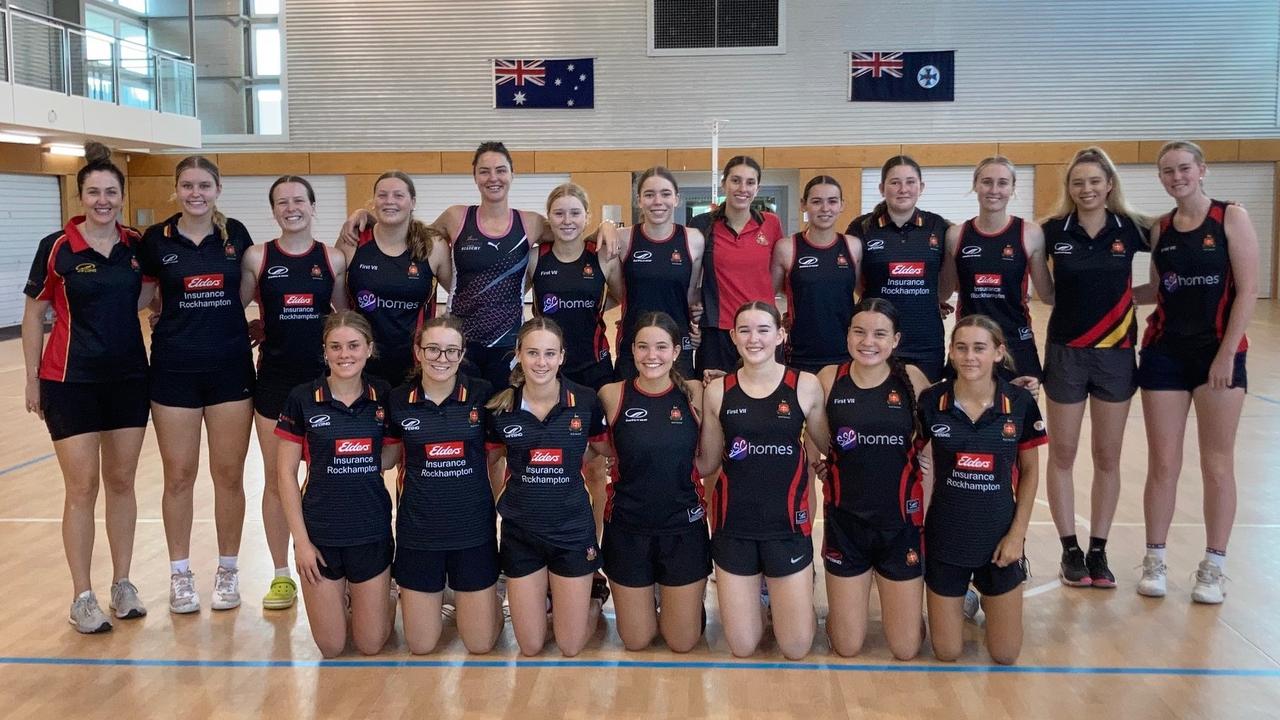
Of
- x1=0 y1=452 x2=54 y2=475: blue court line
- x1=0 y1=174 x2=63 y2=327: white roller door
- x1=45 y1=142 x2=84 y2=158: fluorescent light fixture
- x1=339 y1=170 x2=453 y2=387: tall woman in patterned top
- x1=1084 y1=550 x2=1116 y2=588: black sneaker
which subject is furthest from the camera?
x1=45 y1=142 x2=84 y2=158: fluorescent light fixture

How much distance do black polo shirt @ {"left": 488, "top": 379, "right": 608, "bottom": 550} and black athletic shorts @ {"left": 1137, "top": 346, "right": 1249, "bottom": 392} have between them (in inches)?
98.0

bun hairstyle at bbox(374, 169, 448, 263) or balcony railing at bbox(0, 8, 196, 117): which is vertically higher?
balcony railing at bbox(0, 8, 196, 117)

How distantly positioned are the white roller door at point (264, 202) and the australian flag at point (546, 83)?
3.82 m

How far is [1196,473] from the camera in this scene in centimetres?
667

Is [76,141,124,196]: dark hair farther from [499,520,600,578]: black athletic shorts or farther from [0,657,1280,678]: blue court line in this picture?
[499,520,600,578]: black athletic shorts

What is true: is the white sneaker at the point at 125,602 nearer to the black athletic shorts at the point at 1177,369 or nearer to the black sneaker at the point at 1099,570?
the black sneaker at the point at 1099,570

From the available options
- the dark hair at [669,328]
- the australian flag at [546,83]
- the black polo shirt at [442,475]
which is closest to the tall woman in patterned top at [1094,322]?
the dark hair at [669,328]

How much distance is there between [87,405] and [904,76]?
1747 cm

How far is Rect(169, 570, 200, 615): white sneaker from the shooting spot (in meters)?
4.29

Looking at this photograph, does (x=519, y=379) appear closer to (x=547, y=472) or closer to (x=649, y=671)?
(x=547, y=472)

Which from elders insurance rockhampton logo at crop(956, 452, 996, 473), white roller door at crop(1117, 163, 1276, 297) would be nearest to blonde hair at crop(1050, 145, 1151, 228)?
elders insurance rockhampton logo at crop(956, 452, 996, 473)

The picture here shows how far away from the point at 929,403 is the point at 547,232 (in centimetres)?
184

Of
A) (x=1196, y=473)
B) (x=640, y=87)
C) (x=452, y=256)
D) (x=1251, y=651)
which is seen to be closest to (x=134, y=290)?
(x=452, y=256)

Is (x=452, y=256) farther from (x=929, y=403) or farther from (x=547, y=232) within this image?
Answer: (x=929, y=403)
